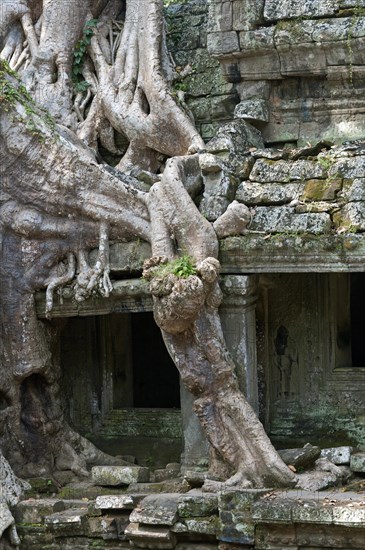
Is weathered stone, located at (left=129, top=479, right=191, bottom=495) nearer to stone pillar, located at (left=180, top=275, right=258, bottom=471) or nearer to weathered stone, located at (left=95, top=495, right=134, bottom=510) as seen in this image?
stone pillar, located at (left=180, top=275, right=258, bottom=471)

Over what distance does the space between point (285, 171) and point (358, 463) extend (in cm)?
278

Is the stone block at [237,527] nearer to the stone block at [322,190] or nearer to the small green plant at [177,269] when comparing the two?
the small green plant at [177,269]

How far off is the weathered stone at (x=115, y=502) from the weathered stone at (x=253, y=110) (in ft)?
13.1

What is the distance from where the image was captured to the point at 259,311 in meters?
14.1

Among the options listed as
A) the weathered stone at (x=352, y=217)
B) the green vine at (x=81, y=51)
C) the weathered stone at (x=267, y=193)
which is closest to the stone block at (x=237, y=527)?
the weathered stone at (x=352, y=217)

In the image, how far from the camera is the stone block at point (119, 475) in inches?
535

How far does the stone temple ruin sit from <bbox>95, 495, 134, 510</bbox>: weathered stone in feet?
0.04

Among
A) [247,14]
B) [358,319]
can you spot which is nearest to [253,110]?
[247,14]

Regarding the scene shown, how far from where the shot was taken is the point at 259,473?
1264cm

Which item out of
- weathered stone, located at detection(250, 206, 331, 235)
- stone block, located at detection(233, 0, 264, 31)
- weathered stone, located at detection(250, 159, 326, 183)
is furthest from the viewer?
stone block, located at detection(233, 0, 264, 31)

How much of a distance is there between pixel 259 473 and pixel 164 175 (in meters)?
2.92

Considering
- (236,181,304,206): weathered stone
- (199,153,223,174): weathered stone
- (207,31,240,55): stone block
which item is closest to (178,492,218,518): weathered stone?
(236,181,304,206): weathered stone

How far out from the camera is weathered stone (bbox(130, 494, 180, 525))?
12.5 m

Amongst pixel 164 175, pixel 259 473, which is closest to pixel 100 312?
pixel 164 175
